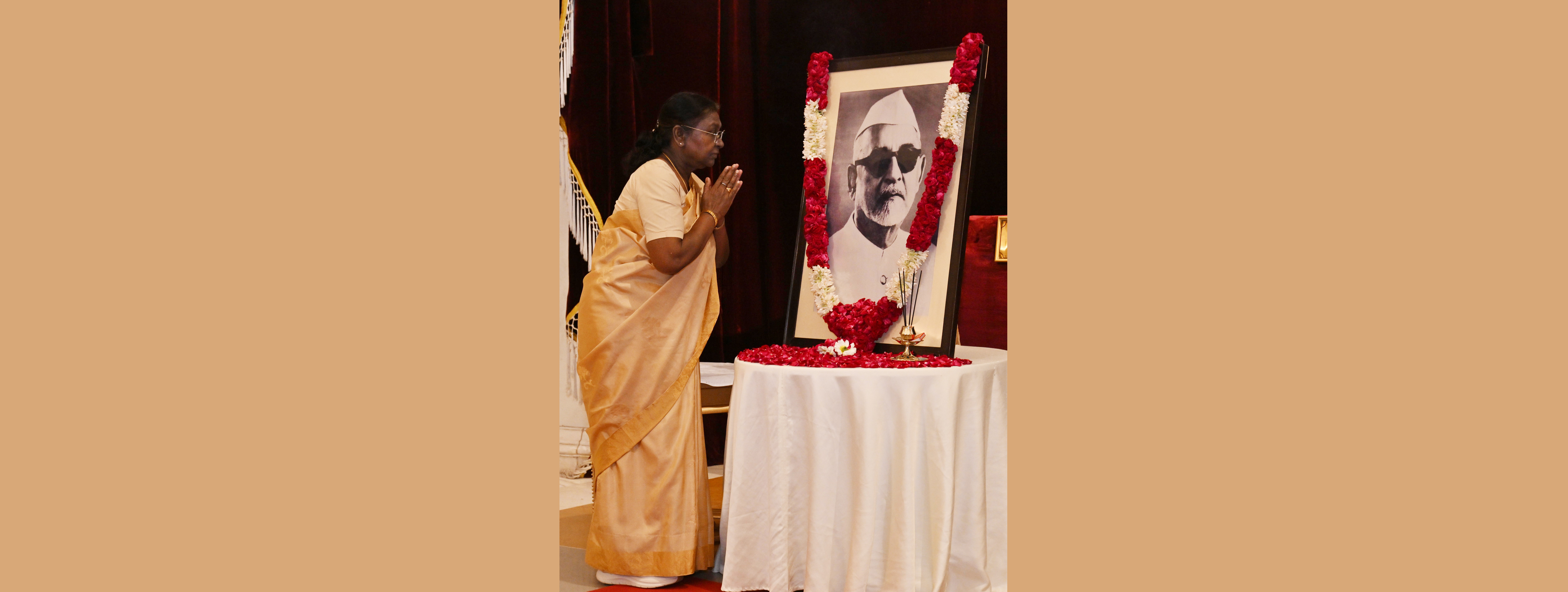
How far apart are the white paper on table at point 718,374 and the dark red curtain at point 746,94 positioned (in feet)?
0.87

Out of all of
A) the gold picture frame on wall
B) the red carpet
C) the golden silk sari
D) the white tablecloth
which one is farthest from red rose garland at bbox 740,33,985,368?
the red carpet

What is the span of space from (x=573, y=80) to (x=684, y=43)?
62cm

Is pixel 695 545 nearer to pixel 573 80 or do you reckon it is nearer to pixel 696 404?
pixel 696 404

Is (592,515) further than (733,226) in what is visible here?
No

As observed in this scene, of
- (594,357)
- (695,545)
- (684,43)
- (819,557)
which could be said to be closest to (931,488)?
(819,557)

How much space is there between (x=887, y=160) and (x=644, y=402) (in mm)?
1347

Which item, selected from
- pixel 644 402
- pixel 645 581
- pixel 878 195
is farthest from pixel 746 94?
pixel 645 581

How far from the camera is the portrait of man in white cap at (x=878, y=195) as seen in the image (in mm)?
Answer: 4562

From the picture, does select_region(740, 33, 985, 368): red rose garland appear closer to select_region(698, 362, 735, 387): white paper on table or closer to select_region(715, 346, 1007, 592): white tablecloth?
select_region(715, 346, 1007, 592): white tablecloth

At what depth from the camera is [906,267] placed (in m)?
4.52

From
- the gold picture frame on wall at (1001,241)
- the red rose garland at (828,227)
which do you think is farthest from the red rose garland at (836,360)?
the gold picture frame on wall at (1001,241)

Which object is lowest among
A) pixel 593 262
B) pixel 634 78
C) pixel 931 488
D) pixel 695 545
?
pixel 695 545

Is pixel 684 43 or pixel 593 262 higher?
pixel 684 43

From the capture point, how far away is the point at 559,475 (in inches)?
240
